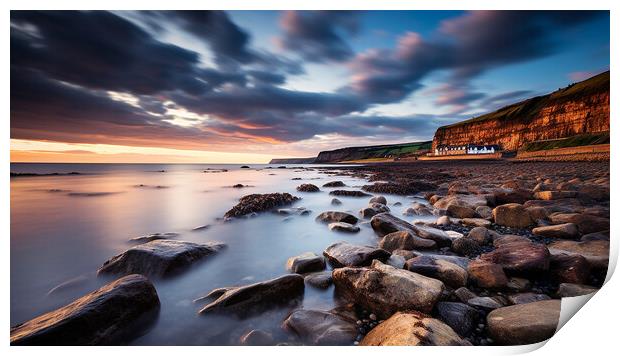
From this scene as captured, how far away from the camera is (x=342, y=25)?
310 cm

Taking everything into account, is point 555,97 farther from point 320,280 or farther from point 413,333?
point 413,333

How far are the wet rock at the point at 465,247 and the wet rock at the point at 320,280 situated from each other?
6.20ft

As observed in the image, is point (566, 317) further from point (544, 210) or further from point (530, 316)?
point (544, 210)

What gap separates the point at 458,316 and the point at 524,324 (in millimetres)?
401

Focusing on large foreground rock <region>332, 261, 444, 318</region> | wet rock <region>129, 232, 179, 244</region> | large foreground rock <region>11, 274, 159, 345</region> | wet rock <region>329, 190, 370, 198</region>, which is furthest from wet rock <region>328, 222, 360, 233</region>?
wet rock <region>329, 190, 370, 198</region>

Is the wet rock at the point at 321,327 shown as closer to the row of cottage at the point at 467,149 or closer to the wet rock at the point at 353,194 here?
the wet rock at the point at 353,194

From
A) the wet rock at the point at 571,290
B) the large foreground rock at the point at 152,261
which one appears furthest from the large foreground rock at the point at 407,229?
the large foreground rock at the point at 152,261

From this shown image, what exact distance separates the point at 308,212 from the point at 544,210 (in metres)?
4.58

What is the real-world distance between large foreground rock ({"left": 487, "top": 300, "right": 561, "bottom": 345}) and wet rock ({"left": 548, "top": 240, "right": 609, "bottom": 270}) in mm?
1159

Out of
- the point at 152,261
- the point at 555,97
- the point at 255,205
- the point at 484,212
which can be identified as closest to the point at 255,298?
the point at 152,261

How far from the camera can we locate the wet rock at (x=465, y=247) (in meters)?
3.26

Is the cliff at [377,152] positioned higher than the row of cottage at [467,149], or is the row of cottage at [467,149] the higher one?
the cliff at [377,152]
